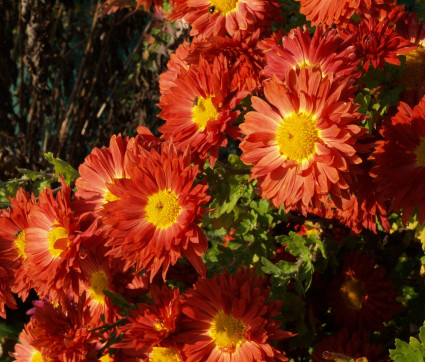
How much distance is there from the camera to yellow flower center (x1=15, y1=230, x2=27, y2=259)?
121 centimetres

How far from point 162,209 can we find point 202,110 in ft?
0.76

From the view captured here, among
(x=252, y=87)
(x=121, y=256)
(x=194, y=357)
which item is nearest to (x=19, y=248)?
(x=121, y=256)

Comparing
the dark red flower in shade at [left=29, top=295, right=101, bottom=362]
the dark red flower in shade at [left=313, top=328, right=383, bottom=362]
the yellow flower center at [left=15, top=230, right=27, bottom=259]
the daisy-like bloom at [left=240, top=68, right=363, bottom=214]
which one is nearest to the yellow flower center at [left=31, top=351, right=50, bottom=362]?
the dark red flower in shade at [left=29, top=295, right=101, bottom=362]

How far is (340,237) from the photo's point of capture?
1.46 m

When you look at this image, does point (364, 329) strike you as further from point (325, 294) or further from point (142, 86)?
point (142, 86)

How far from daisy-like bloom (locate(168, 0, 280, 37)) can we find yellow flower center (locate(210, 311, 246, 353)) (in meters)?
0.63

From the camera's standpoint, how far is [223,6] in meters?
1.23

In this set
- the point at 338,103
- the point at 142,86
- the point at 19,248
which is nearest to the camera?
the point at 338,103

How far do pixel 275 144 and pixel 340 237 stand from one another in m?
0.57

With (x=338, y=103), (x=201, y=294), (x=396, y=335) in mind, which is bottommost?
(x=396, y=335)

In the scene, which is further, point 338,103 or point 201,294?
point 201,294

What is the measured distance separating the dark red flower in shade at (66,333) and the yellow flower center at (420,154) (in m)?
0.78

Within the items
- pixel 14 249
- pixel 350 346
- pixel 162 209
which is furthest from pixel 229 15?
pixel 350 346

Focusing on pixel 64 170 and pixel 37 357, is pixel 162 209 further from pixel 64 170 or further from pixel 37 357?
pixel 37 357
